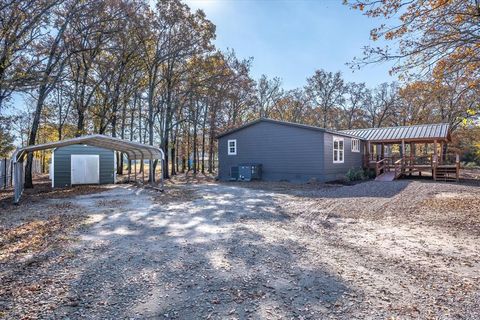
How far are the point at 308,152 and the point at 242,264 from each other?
12933 millimetres

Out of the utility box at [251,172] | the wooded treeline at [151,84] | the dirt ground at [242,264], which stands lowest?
the dirt ground at [242,264]

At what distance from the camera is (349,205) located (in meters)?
8.98

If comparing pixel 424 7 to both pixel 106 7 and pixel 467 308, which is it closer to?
pixel 467 308

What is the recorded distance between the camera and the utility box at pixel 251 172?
18.2 meters

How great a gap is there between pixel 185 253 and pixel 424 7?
683cm

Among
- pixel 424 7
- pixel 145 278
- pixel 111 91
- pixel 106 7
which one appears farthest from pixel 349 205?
pixel 111 91

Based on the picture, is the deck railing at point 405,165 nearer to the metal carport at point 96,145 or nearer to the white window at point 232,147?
the white window at point 232,147

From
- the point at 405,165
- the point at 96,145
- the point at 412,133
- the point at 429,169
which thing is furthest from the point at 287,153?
the point at 96,145

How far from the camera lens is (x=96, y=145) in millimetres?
15500

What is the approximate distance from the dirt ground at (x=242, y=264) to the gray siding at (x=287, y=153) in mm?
8244

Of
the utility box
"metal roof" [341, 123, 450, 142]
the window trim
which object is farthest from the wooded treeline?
the utility box

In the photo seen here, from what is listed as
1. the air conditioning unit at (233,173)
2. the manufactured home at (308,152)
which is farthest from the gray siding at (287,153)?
the air conditioning unit at (233,173)

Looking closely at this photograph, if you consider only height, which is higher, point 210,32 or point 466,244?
point 210,32

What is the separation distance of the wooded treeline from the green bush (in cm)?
523
